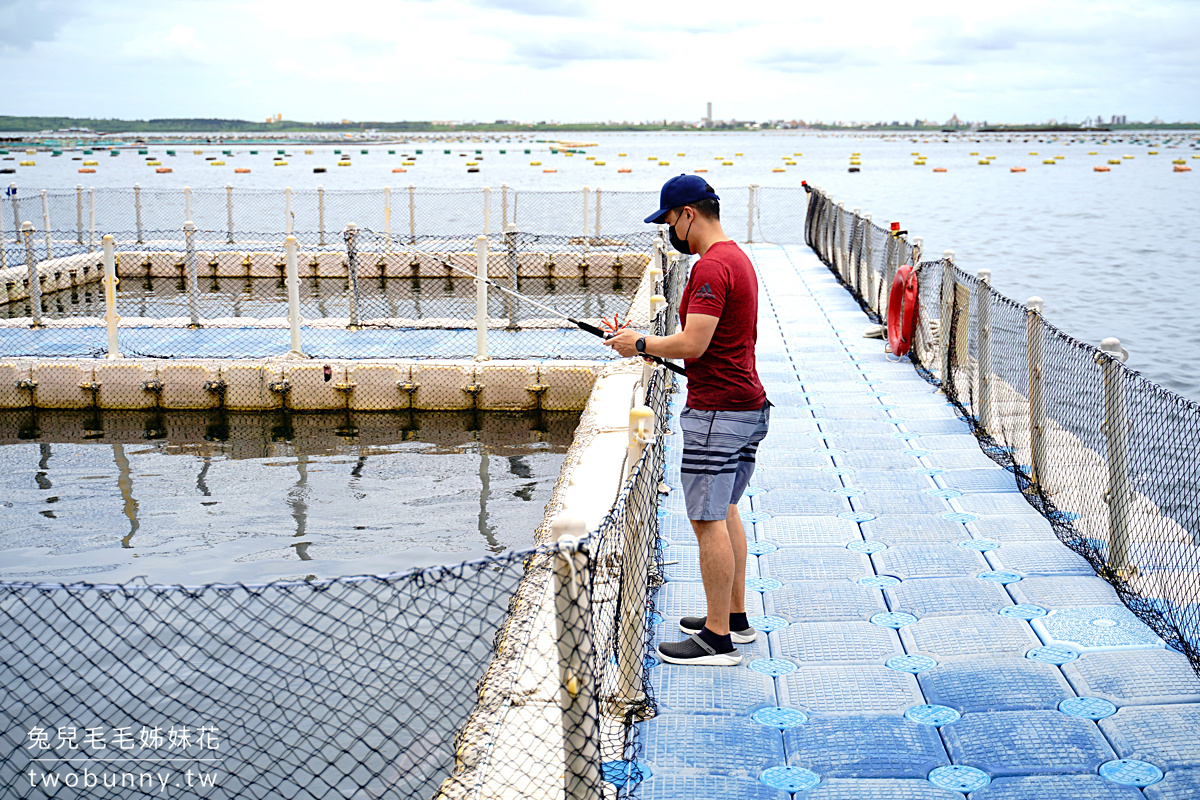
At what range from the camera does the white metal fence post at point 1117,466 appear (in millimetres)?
5438

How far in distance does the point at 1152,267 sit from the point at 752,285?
36.4 metres

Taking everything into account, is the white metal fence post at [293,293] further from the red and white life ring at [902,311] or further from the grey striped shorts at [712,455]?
the grey striped shorts at [712,455]

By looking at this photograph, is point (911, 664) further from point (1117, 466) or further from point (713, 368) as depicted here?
point (1117, 466)

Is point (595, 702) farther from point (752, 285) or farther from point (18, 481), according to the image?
point (18, 481)

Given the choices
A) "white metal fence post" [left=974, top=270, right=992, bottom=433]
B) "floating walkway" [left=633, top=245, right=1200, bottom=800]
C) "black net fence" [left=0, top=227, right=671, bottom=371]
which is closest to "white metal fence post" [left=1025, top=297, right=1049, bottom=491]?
"floating walkway" [left=633, top=245, right=1200, bottom=800]

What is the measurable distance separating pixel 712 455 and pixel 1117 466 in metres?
2.54

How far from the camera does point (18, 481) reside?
424 inches

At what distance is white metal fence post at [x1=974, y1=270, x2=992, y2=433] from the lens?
7.91 metres

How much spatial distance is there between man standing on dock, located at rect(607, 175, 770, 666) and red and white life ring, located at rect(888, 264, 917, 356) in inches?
264

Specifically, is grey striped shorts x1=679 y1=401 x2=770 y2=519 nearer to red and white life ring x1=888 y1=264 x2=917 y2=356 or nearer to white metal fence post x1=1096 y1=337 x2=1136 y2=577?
white metal fence post x1=1096 y1=337 x2=1136 y2=577

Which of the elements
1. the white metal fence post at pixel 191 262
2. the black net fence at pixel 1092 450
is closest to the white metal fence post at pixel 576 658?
the black net fence at pixel 1092 450

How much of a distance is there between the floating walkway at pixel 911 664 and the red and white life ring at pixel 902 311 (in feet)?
11.0

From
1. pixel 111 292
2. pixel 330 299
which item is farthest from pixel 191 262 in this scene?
pixel 330 299

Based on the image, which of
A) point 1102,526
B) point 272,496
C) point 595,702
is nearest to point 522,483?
point 272,496
